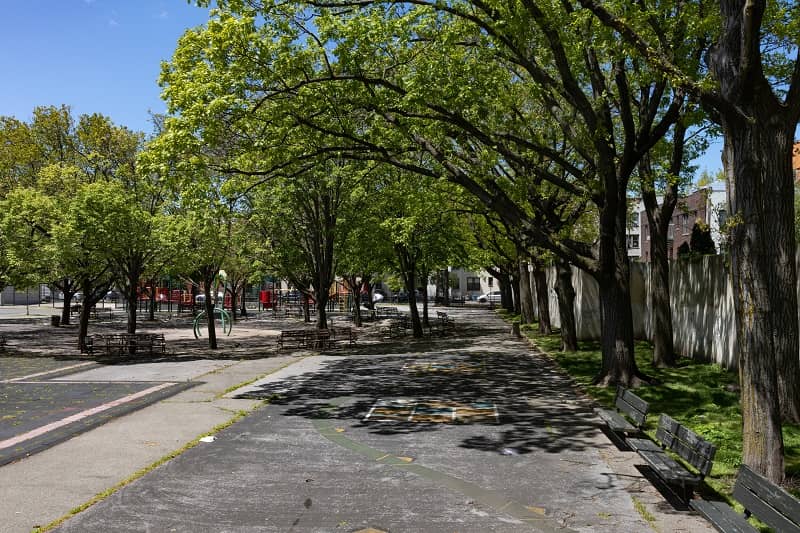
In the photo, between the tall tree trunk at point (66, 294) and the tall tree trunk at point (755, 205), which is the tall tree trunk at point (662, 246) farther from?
the tall tree trunk at point (66, 294)

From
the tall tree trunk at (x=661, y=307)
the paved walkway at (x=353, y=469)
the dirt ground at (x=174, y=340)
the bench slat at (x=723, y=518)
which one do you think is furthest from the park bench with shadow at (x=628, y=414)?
the dirt ground at (x=174, y=340)

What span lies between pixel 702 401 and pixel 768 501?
760 centimetres

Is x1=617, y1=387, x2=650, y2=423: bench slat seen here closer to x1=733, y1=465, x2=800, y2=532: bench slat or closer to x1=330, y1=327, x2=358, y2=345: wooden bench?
x1=733, y1=465, x2=800, y2=532: bench slat

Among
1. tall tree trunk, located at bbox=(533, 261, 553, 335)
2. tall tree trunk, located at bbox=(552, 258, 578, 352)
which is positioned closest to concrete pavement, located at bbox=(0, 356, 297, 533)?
tall tree trunk, located at bbox=(552, 258, 578, 352)

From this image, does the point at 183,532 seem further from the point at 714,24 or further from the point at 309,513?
the point at 714,24

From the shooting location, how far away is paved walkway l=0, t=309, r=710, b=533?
257 inches

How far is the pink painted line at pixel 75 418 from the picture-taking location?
10081 mm

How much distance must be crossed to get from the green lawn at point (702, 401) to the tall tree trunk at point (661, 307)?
0.44 metres

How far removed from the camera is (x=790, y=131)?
7.56 m

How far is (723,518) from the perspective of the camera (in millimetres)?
5652

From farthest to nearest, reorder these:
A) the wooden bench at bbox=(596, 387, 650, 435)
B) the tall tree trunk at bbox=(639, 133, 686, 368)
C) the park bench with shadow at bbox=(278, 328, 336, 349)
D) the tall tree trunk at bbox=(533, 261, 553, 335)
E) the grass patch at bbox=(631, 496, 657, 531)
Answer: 1. the tall tree trunk at bbox=(533, 261, 553, 335)
2. the park bench with shadow at bbox=(278, 328, 336, 349)
3. the tall tree trunk at bbox=(639, 133, 686, 368)
4. the wooden bench at bbox=(596, 387, 650, 435)
5. the grass patch at bbox=(631, 496, 657, 531)

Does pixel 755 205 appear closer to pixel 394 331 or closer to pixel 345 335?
pixel 345 335

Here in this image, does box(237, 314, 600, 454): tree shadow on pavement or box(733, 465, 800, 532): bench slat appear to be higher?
box(733, 465, 800, 532): bench slat

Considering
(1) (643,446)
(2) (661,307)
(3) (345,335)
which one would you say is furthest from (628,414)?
(3) (345,335)
